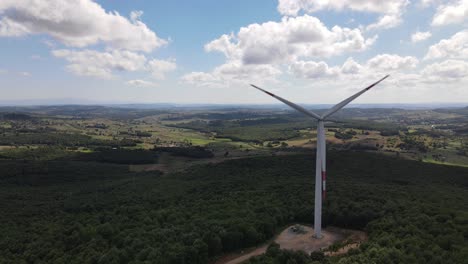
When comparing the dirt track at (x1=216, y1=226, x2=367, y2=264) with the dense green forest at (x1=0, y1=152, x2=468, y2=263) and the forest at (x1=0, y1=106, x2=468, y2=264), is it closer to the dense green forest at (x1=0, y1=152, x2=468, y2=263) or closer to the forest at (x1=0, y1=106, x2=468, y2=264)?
the forest at (x1=0, y1=106, x2=468, y2=264)

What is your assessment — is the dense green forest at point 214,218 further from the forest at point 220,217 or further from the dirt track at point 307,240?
the dirt track at point 307,240

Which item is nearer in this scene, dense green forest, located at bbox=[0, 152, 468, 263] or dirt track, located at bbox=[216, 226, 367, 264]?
dense green forest, located at bbox=[0, 152, 468, 263]

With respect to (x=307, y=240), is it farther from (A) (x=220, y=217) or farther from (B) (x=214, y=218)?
(B) (x=214, y=218)

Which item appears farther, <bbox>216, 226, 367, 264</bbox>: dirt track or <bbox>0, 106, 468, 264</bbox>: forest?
<bbox>216, 226, 367, 264</bbox>: dirt track

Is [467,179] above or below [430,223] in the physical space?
below

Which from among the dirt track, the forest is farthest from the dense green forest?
the dirt track

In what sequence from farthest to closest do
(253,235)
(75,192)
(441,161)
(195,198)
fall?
1. (441,161)
2. (75,192)
3. (195,198)
4. (253,235)

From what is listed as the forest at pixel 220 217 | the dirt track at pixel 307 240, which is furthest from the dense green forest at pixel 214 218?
the dirt track at pixel 307 240

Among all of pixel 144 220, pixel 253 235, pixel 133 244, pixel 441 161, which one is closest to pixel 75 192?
pixel 144 220

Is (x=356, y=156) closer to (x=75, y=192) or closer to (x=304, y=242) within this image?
(x=304, y=242)
